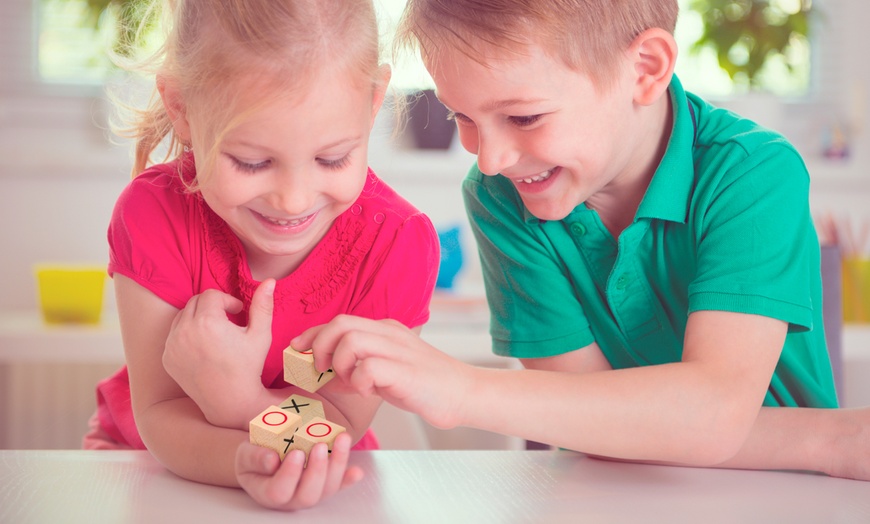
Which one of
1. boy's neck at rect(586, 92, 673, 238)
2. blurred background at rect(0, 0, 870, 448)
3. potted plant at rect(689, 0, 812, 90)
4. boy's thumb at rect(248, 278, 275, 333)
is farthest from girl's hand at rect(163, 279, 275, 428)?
potted plant at rect(689, 0, 812, 90)

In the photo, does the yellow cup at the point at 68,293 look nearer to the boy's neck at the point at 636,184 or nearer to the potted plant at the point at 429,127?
the potted plant at the point at 429,127

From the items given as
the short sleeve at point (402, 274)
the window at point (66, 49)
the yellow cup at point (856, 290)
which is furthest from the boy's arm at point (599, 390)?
the window at point (66, 49)

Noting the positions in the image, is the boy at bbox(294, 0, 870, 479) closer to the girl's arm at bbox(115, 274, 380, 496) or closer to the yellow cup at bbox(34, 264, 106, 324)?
the girl's arm at bbox(115, 274, 380, 496)

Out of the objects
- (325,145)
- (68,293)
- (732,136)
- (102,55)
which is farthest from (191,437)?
(102,55)

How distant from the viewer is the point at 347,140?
2.71ft

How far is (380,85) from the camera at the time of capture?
91cm

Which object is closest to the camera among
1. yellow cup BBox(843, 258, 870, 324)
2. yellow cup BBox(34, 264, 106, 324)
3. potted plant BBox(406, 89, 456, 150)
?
yellow cup BBox(34, 264, 106, 324)

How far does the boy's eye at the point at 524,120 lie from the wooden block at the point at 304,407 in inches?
13.5

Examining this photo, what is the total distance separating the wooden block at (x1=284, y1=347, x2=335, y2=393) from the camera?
74 cm

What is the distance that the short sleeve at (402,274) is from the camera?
962 mm

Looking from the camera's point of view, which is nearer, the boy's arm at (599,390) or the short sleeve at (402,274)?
the boy's arm at (599,390)

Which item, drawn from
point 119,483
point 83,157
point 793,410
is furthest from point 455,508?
point 83,157

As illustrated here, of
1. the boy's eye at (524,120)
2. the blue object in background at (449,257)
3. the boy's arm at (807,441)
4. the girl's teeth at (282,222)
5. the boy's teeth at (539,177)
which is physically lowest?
the blue object in background at (449,257)

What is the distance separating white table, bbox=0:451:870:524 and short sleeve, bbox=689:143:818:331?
0.16 m
